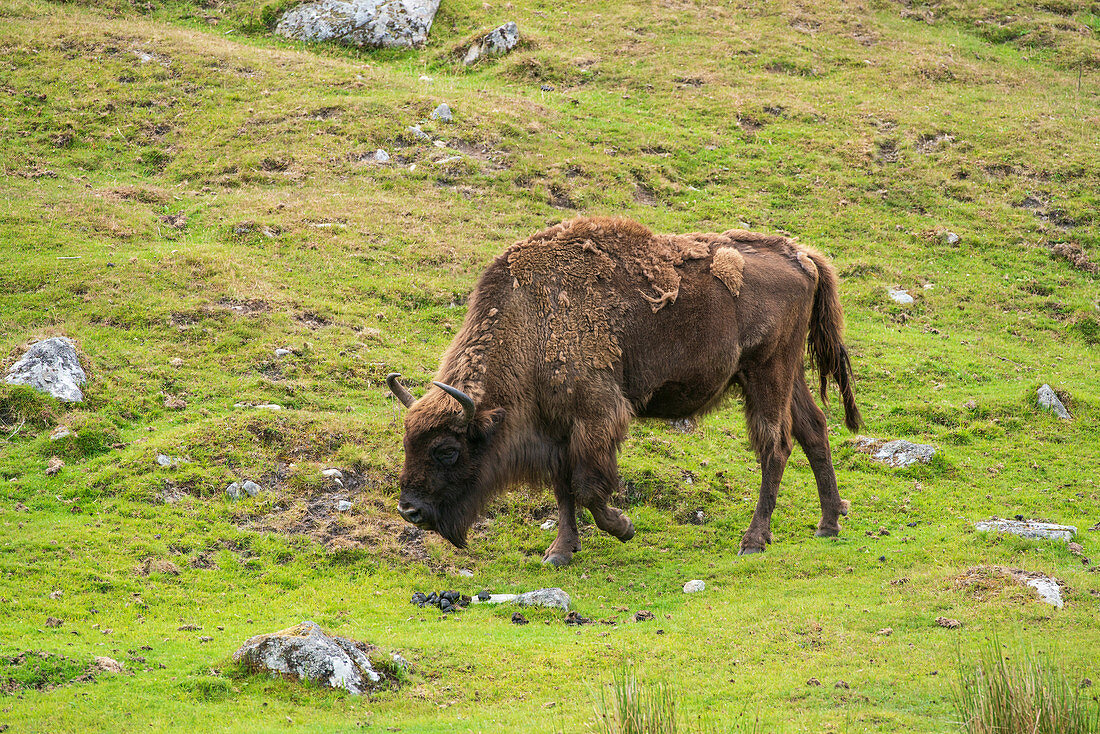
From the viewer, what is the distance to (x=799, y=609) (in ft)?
29.1

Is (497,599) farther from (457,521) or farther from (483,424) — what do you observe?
(483,424)

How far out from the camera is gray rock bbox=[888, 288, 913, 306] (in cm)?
1752

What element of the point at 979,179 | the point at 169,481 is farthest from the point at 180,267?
the point at 979,179

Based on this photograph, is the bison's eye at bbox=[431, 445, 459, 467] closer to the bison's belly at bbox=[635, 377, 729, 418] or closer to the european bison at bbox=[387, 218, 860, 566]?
the european bison at bbox=[387, 218, 860, 566]

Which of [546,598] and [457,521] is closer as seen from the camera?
[546,598]

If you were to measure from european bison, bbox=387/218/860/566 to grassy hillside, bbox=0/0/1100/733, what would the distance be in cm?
100

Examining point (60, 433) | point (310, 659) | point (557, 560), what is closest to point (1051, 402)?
point (557, 560)

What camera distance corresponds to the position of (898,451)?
13297 mm

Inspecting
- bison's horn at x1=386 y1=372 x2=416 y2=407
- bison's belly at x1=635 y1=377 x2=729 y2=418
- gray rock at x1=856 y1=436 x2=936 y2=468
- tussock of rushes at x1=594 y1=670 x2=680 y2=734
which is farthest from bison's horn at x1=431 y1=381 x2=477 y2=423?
gray rock at x1=856 y1=436 x2=936 y2=468

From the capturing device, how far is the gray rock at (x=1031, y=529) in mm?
10094

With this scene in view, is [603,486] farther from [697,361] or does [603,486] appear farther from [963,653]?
[963,653]

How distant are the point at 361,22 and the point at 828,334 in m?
19.4

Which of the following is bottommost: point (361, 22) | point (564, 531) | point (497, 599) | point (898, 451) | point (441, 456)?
point (497, 599)

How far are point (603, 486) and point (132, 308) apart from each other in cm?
823
